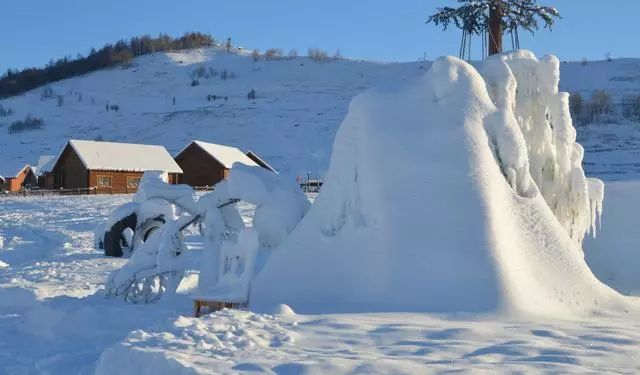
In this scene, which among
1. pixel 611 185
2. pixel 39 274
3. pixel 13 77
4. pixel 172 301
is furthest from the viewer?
pixel 13 77

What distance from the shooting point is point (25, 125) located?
9744 cm

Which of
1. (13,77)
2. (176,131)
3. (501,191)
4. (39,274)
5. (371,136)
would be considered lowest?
(39,274)

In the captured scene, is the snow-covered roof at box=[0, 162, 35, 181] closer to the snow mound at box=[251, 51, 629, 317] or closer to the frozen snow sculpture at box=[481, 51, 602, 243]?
the snow mound at box=[251, 51, 629, 317]

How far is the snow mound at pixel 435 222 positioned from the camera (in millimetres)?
8336

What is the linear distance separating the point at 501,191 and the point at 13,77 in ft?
485

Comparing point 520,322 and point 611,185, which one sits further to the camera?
point 611,185

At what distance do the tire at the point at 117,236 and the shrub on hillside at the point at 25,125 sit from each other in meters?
84.0

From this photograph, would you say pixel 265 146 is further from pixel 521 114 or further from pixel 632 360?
pixel 632 360

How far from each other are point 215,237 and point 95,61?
138 meters

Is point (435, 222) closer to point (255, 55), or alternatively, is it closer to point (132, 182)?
point (132, 182)

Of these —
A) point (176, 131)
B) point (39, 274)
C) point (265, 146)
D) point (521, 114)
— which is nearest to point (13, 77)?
point (176, 131)

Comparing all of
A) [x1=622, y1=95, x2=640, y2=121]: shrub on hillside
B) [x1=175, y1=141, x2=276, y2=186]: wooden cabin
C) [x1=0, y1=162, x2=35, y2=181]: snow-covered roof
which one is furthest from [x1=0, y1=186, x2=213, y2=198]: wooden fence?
[x1=622, y1=95, x2=640, y2=121]: shrub on hillside

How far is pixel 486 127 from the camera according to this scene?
9188 millimetres

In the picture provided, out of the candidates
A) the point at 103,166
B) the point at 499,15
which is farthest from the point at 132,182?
the point at 499,15
